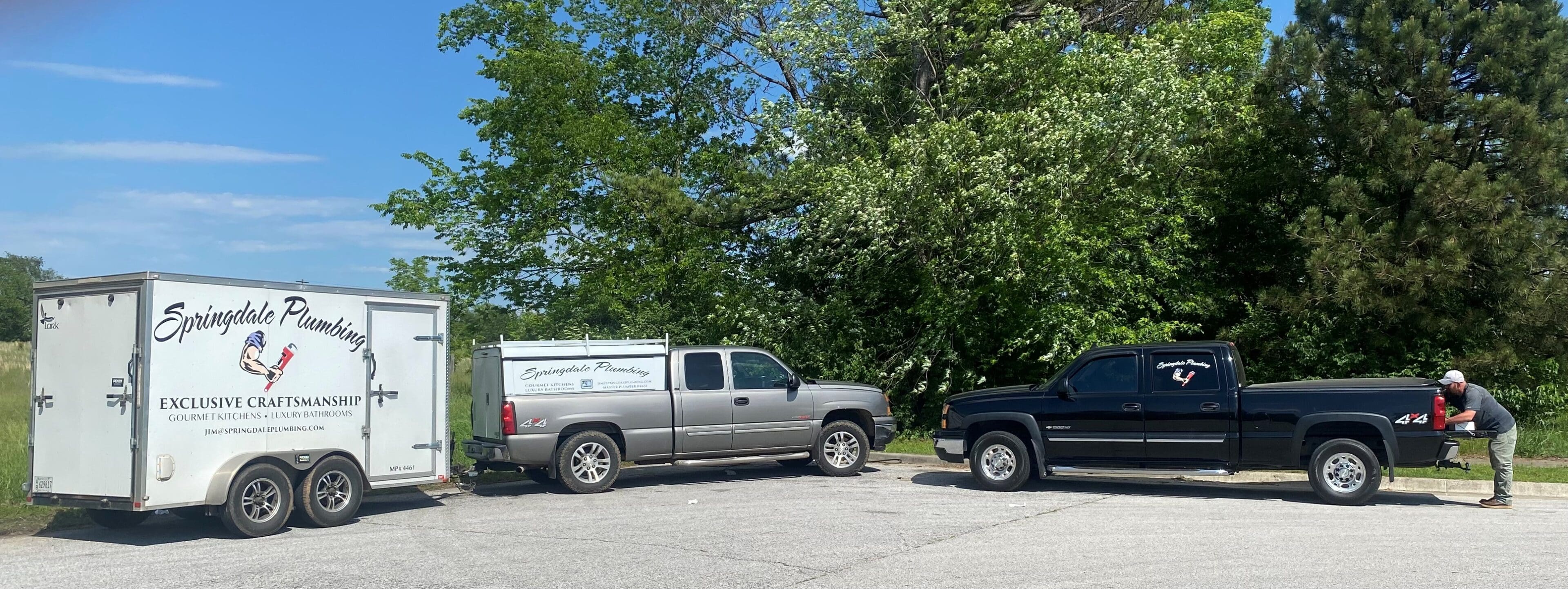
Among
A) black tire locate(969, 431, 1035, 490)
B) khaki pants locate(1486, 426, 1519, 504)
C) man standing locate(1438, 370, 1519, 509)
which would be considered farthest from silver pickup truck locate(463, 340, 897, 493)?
khaki pants locate(1486, 426, 1519, 504)

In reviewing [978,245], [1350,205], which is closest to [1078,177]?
[978,245]

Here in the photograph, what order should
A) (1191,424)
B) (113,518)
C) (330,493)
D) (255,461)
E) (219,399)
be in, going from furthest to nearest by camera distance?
1. (1191,424)
2. (330,493)
3. (113,518)
4. (255,461)
5. (219,399)

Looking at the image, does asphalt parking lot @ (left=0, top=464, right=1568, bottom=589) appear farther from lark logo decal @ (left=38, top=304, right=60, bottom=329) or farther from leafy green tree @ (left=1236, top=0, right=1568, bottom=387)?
leafy green tree @ (left=1236, top=0, right=1568, bottom=387)

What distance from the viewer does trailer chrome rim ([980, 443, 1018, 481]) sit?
13.4 m

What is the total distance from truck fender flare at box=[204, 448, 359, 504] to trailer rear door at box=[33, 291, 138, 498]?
2.19ft

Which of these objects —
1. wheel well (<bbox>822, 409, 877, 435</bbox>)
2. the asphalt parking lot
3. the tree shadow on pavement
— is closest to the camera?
the asphalt parking lot

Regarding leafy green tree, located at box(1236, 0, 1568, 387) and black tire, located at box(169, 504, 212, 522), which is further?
leafy green tree, located at box(1236, 0, 1568, 387)

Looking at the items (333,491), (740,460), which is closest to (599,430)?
(740,460)

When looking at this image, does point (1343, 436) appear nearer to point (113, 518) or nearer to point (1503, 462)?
point (1503, 462)

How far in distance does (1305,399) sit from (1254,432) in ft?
2.06

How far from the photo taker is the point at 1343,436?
39.8ft

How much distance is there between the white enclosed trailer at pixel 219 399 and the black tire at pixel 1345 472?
31.2ft

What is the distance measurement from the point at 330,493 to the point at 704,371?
5049 millimetres

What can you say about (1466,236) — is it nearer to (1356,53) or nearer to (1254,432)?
(1356,53)
